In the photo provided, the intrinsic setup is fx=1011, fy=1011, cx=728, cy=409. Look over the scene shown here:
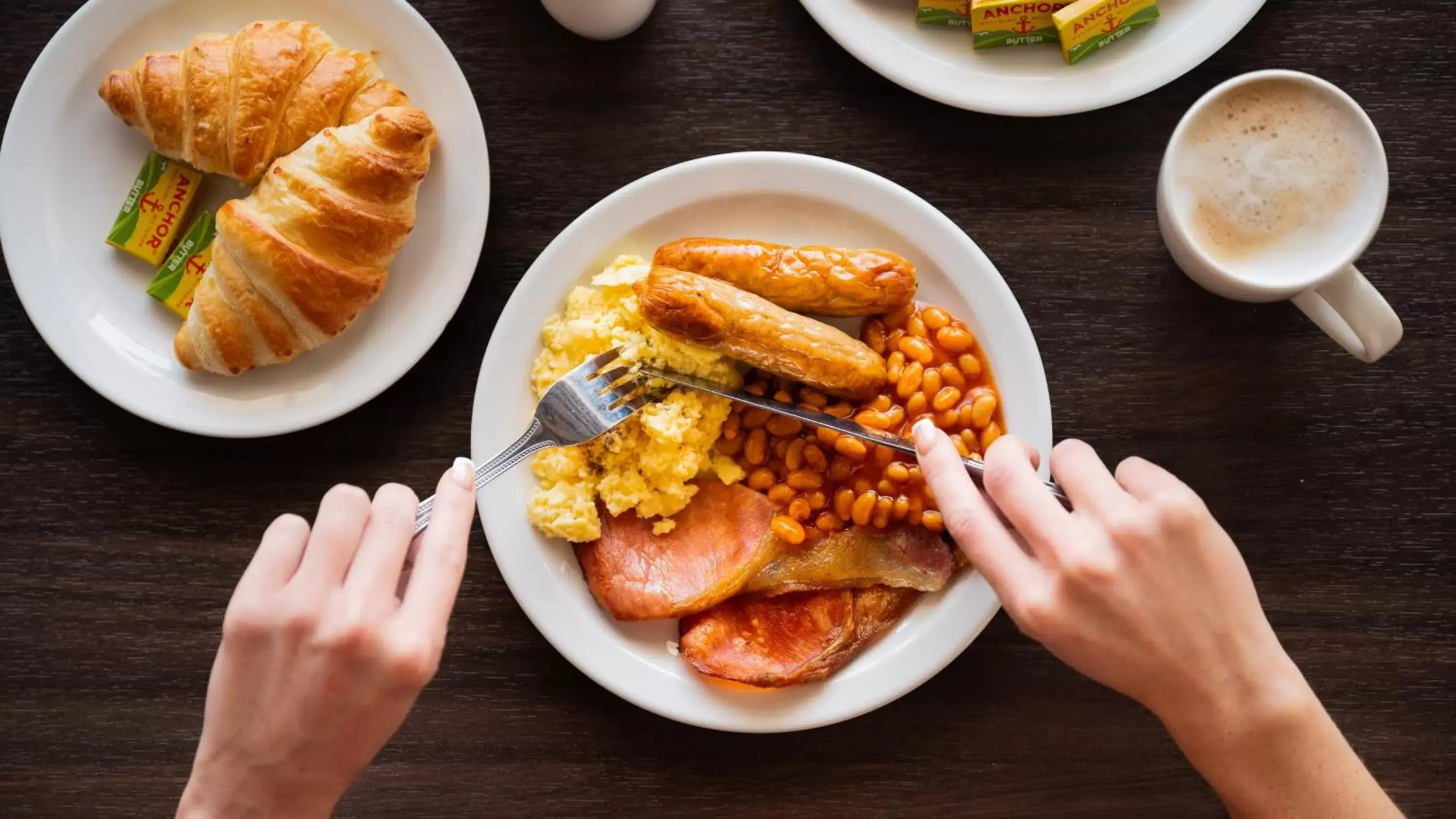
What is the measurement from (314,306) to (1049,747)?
1.83m

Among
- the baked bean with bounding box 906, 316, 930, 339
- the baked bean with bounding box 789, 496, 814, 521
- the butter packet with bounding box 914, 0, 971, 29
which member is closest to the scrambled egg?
the baked bean with bounding box 789, 496, 814, 521

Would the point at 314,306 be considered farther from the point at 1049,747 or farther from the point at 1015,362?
the point at 1049,747

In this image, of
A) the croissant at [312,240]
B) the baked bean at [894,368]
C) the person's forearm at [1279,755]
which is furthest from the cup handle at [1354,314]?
the croissant at [312,240]

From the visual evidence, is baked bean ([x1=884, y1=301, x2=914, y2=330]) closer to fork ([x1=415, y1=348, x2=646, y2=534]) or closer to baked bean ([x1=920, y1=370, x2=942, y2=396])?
baked bean ([x1=920, y1=370, x2=942, y2=396])

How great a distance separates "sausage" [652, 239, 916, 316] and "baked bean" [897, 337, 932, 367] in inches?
3.2

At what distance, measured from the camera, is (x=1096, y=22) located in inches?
81.8

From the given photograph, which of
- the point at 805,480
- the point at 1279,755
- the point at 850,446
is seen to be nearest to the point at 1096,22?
the point at 850,446

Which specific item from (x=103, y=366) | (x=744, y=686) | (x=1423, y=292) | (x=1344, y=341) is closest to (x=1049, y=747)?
(x=744, y=686)

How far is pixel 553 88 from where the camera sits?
7.30 feet

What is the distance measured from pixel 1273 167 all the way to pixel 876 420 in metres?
0.91

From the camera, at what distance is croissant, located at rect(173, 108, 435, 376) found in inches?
78.2

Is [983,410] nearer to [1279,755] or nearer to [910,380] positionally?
[910,380]

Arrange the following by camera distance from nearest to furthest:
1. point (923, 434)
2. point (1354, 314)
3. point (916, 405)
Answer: point (923, 434)
point (1354, 314)
point (916, 405)

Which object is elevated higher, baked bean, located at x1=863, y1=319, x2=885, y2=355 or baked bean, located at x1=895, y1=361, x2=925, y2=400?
baked bean, located at x1=863, y1=319, x2=885, y2=355
